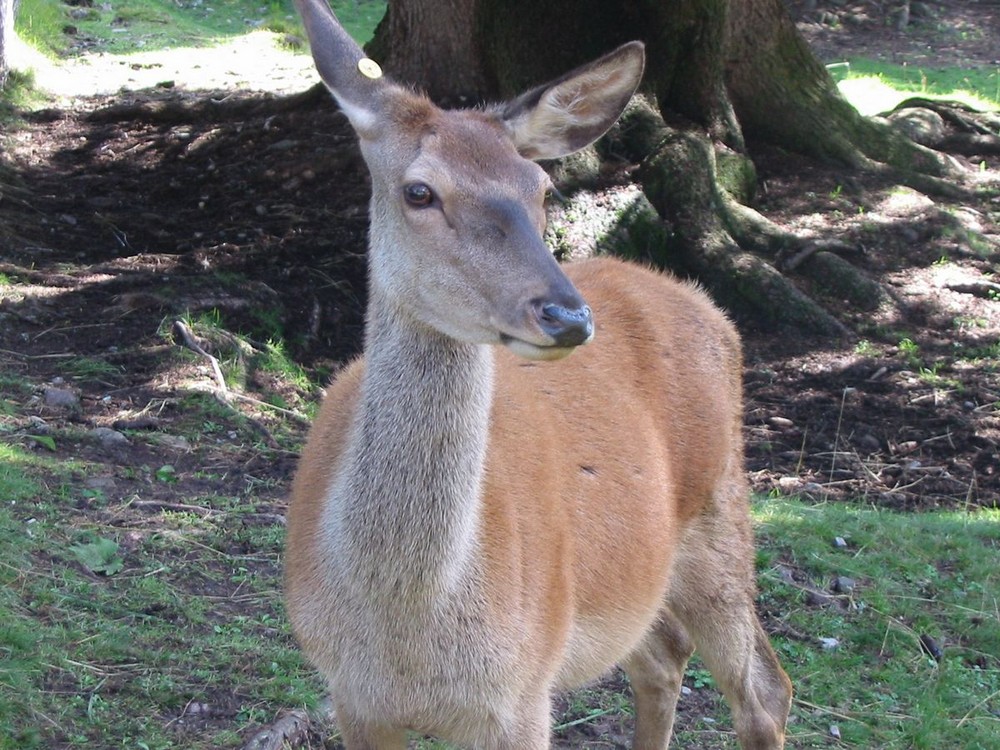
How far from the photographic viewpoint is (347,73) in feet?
11.7

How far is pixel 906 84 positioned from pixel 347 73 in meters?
14.2

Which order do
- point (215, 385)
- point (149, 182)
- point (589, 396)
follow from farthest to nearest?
point (149, 182), point (215, 385), point (589, 396)

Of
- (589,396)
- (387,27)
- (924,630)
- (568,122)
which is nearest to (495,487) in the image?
(589,396)

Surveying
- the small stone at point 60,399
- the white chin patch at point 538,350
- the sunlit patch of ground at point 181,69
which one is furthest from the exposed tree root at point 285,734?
the sunlit patch of ground at point 181,69

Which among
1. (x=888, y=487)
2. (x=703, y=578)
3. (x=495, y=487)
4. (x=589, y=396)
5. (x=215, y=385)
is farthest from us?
(x=888, y=487)

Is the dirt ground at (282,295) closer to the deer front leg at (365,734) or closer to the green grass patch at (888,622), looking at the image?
the green grass patch at (888,622)

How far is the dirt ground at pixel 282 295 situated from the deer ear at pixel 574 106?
8.70 ft

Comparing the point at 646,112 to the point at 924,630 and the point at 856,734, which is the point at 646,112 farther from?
the point at 856,734

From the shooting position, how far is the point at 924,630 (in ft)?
18.7

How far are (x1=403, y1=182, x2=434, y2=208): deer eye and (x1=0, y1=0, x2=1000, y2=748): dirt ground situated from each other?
9.25 feet

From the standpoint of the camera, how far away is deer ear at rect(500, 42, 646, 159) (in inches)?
147

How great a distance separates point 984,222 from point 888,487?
4.08m

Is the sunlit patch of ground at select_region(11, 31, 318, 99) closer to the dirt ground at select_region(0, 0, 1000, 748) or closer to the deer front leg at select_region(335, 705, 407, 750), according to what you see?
the dirt ground at select_region(0, 0, 1000, 748)

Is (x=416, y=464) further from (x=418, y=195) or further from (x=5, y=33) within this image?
(x=5, y=33)
